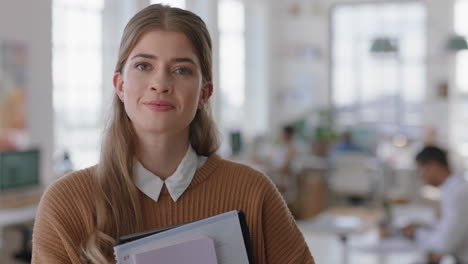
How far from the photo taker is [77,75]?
6.58 metres

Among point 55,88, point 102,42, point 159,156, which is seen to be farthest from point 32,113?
point 159,156

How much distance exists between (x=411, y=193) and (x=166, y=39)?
28.3 ft

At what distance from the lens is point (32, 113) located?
584 centimetres

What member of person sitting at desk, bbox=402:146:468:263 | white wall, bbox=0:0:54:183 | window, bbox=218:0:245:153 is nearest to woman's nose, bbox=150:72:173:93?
person sitting at desk, bbox=402:146:468:263

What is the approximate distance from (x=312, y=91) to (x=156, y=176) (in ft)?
31.0

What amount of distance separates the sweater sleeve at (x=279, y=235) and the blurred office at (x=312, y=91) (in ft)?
15.8

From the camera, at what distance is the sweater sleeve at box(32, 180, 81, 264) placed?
1107mm

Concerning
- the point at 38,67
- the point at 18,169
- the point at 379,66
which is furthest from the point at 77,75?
the point at 379,66

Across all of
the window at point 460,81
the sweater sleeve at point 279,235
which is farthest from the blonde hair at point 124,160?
the window at point 460,81

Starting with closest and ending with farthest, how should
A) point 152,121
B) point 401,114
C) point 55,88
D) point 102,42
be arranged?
point 152,121
point 55,88
point 102,42
point 401,114

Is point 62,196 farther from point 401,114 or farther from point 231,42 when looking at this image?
point 401,114

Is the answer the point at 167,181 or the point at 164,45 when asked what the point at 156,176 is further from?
the point at 164,45

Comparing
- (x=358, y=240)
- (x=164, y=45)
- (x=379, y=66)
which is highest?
(x=379, y=66)

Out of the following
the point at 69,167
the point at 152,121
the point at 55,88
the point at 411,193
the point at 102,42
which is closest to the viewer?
the point at 152,121
